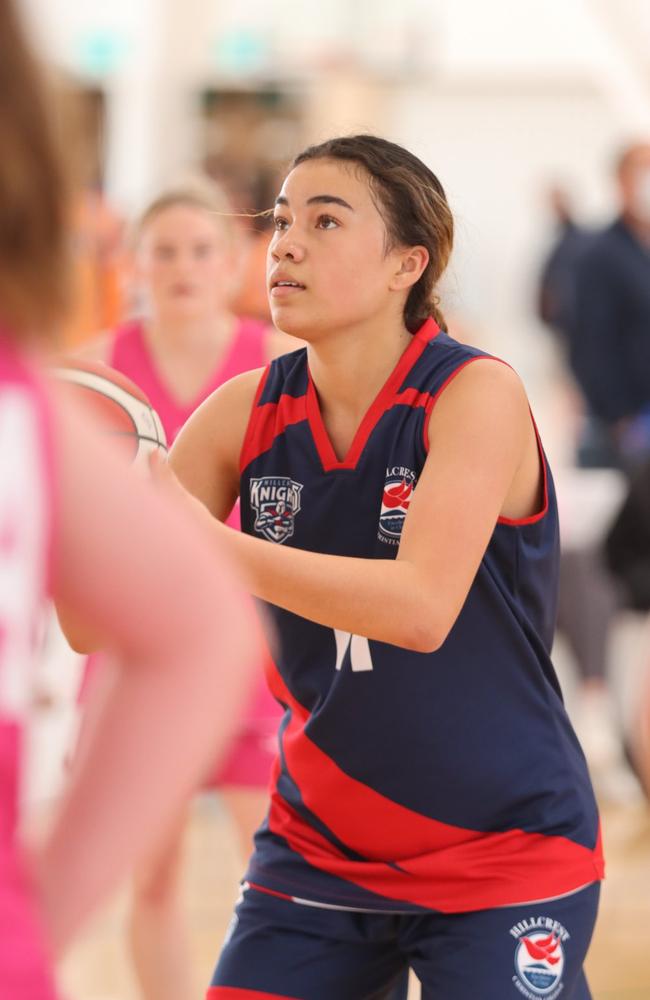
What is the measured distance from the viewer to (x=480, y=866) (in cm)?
191

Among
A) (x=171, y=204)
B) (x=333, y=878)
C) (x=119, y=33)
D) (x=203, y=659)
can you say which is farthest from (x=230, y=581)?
(x=119, y=33)

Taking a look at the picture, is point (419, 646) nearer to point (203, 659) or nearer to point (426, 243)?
point (426, 243)

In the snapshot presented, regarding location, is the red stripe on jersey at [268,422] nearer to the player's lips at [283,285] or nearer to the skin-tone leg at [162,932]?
the player's lips at [283,285]

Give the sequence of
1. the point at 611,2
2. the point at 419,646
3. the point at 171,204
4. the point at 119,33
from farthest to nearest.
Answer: the point at 119,33, the point at 611,2, the point at 171,204, the point at 419,646

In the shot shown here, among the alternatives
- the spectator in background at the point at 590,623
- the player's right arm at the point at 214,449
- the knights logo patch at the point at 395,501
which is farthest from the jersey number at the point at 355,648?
the spectator in background at the point at 590,623

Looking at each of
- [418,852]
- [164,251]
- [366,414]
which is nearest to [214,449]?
[366,414]

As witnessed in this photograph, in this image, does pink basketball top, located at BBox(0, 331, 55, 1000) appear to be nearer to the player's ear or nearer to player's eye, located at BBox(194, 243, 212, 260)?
the player's ear

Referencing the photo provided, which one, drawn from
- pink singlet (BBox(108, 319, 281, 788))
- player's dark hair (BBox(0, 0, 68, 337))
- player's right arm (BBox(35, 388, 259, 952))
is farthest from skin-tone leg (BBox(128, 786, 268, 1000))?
player's dark hair (BBox(0, 0, 68, 337))

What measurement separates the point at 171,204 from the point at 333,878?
2027 mm

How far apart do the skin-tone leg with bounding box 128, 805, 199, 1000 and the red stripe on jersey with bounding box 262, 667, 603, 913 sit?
101 cm

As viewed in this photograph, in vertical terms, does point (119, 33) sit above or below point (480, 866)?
above

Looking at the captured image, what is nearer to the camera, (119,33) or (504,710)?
(504,710)

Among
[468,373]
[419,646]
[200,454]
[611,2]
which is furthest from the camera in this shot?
[611,2]

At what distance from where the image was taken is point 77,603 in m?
0.92
